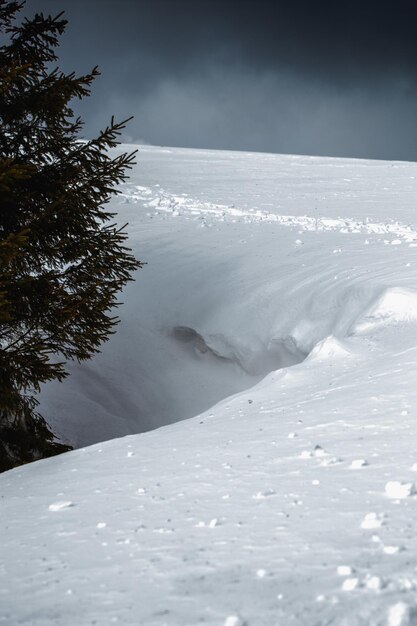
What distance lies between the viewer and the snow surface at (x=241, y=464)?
7.63ft

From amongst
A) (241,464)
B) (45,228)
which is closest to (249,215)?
(45,228)

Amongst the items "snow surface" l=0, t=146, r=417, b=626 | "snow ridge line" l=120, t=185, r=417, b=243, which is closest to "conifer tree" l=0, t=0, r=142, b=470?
"snow surface" l=0, t=146, r=417, b=626

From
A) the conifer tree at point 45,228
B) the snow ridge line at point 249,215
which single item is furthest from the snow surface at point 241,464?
the conifer tree at point 45,228

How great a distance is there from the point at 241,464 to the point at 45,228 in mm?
4221

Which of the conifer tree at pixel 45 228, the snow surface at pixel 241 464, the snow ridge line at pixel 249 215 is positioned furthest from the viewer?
the snow ridge line at pixel 249 215

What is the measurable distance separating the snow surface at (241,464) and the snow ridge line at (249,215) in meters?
0.68

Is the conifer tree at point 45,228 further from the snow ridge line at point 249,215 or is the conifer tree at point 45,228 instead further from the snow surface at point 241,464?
the snow ridge line at point 249,215

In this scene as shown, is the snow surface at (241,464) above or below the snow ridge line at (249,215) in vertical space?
below

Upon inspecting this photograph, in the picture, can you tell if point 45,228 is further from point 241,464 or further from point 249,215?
point 249,215

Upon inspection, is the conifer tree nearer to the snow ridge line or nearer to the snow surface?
the snow surface

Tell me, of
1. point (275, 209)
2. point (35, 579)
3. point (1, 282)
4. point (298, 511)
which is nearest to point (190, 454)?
point (298, 511)

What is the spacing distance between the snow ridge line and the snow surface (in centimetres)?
68

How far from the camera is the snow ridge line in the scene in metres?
11.2

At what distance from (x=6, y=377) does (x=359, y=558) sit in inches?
181
